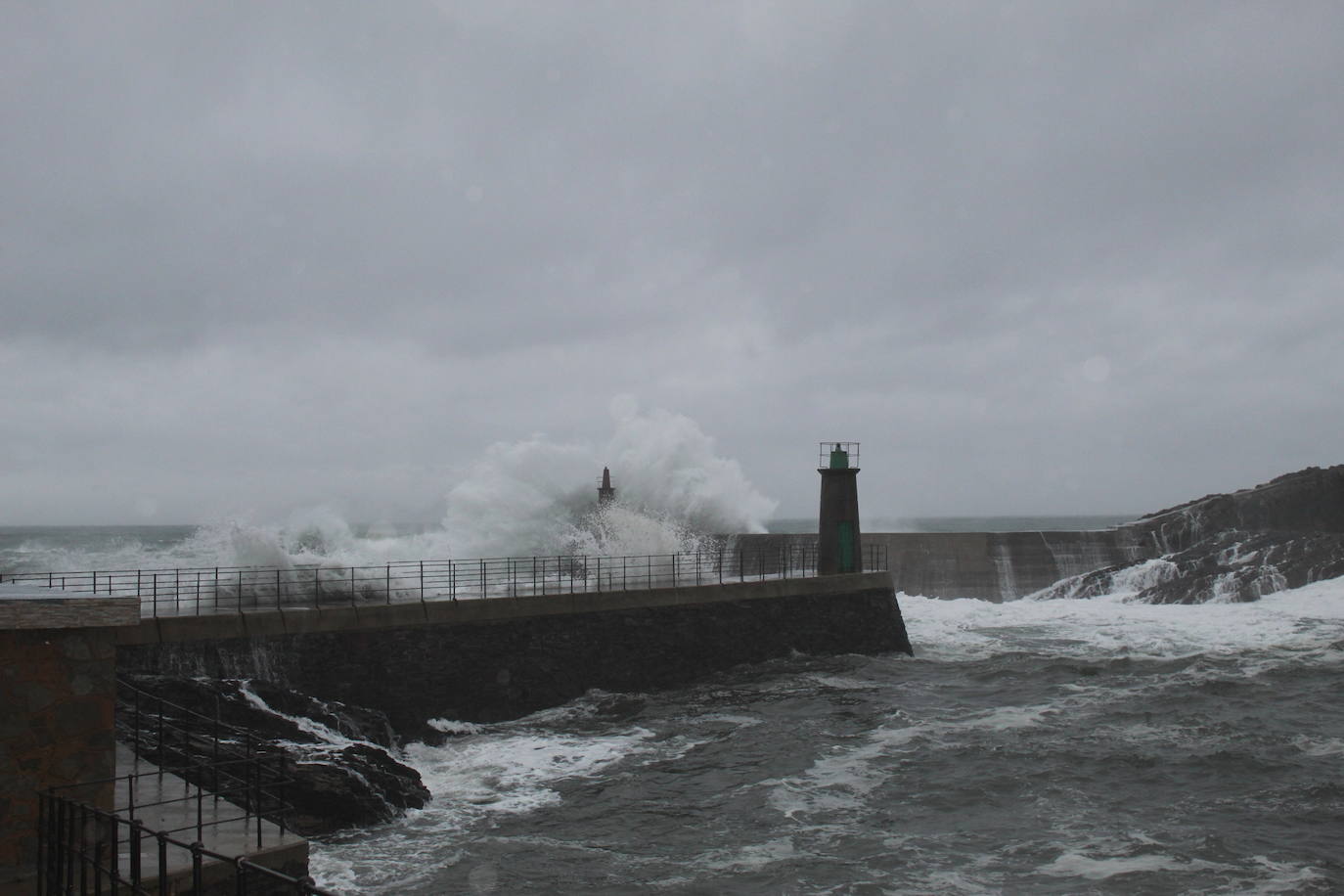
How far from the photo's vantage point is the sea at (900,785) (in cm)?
950

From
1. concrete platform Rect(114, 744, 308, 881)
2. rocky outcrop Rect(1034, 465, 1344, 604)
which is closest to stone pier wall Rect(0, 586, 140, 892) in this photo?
concrete platform Rect(114, 744, 308, 881)

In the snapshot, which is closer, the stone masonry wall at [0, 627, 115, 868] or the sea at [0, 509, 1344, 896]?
the stone masonry wall at [0, 627, 115, 868]

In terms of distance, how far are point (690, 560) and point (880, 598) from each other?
8072mm

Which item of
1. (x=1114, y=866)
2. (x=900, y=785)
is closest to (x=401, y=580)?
(x=900, y=785)

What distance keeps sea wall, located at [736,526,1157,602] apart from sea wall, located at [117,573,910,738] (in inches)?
392

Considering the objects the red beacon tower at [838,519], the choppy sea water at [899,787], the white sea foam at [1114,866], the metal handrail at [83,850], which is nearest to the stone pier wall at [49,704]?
the metal handrail at [83,850]

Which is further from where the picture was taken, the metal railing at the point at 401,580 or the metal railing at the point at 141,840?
the metal railing at the point at 401,580

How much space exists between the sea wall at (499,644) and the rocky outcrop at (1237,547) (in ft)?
45.4

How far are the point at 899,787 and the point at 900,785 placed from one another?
8 cm

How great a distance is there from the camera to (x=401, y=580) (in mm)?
24484

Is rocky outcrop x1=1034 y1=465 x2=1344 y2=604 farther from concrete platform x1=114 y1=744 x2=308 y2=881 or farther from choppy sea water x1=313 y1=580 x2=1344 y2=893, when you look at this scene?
concrete platform x1=114 y1=744 x2=308 y2=881

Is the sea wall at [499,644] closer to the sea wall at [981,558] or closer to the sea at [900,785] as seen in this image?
the sea at [900,785]

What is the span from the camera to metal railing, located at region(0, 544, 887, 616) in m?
15.3

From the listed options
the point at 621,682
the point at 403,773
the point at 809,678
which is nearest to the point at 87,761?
the point at 403,773
